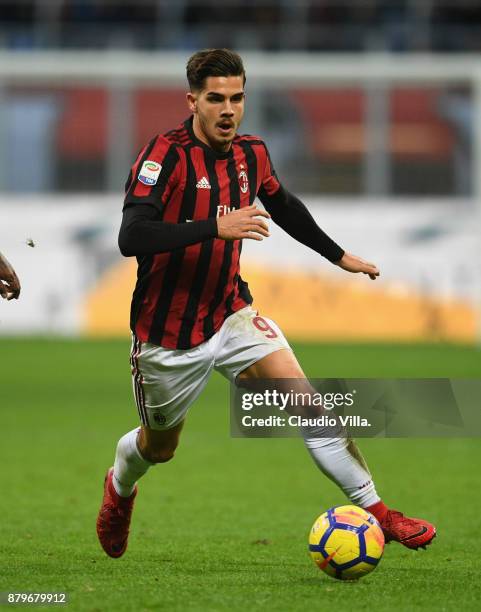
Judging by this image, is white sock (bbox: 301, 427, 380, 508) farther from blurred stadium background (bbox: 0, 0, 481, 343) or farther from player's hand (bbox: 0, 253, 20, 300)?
blurred stadium background (bbox: 0, 0, 481, 343)

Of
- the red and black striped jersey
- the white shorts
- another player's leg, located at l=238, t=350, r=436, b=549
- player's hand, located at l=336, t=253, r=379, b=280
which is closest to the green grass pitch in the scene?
another player's leg, located at l=238, t=350, r=436, b=549

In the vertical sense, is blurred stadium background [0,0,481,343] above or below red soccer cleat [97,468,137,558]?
below

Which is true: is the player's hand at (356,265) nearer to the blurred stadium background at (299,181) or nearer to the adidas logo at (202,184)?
the adidas logo at (202,184)

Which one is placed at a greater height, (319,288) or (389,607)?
(389,607)

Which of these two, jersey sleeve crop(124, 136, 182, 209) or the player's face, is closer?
jersey sleeve crop(124, 136, 182, 209)

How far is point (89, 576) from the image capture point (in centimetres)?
552

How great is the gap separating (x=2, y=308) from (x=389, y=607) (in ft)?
53.4

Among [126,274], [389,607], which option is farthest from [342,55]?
[389,607]

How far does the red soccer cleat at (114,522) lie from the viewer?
6.09 m

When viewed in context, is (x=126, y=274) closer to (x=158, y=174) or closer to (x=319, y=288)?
(x=319, y=288)

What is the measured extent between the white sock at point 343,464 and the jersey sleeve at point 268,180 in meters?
1.27

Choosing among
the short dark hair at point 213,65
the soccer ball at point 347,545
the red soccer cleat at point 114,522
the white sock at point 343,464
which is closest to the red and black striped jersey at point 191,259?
the short dark hair at point 213,65

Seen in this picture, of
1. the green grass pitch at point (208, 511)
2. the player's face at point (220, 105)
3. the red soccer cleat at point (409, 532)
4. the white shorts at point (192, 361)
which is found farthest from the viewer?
the white shorts at point (192, 361)

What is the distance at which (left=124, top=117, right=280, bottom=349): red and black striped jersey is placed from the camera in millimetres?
5691
